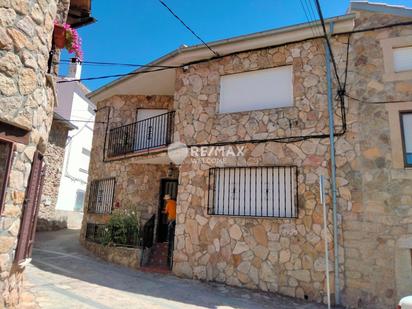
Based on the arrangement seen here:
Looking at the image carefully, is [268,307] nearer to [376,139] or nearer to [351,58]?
[376,139]

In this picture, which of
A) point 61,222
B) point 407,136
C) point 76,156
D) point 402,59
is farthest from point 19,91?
point 76,156

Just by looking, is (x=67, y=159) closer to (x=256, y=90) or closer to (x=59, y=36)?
(x=256, y=90)

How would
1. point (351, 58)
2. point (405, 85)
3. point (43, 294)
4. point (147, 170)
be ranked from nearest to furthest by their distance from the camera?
point (43, 294) < point (405, 85) < point (351, 58) < point (147, 170)

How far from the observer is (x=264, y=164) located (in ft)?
26.7

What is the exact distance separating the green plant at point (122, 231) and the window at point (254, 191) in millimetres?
2692

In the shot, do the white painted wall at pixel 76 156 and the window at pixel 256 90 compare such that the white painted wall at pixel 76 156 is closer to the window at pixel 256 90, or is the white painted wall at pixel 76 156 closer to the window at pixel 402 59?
the window at pixel 256 90

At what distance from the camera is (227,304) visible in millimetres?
6457

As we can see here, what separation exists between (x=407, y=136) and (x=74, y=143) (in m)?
18.7

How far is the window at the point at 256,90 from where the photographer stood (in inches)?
332

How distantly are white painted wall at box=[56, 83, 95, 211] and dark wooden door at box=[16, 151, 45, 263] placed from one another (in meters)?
14.5

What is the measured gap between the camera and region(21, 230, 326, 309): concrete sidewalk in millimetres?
5715

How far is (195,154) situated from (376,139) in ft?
14.8

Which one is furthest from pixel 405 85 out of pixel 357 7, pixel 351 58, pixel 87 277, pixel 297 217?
pixel 87 277

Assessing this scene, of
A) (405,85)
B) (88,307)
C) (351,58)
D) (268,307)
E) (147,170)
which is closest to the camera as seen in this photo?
(88,307)
